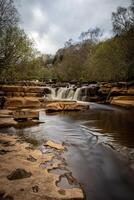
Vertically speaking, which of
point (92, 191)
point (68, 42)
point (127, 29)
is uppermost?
point (68, 42)

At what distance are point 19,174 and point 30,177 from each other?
0.27 meters

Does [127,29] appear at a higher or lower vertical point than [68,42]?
lower

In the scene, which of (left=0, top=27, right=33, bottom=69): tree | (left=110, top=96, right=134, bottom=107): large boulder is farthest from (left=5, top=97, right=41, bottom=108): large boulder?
(left=110, top=96, right=134, bottom=107): large boulder

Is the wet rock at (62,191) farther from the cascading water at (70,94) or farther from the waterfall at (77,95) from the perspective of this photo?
the waterfall at (77,95)

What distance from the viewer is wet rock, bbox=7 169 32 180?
500 cm

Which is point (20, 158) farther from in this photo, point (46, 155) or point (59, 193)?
point (59, 193)

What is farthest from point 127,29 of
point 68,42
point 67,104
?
point 68,42

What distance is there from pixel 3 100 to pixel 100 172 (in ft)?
51.1

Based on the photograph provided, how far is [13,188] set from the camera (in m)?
4.48

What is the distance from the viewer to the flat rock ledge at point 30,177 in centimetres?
432

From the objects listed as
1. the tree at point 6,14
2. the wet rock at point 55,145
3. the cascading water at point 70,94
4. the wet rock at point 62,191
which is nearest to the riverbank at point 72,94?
the cascading water at point 70,94

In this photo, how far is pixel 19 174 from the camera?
5.16 metres

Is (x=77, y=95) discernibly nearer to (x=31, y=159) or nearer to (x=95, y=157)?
(x=95, y=157)

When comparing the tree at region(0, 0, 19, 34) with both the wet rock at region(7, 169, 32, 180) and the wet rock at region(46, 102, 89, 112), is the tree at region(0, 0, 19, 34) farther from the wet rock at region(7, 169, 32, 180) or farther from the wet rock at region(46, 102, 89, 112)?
the wet rock at region(7, 169, 32, 180)
